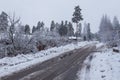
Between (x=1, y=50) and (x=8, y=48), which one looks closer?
(x=1, y=50)

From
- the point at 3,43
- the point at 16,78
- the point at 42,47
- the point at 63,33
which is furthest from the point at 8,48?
the point at 63,33

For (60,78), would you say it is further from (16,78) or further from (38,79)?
(16,78)

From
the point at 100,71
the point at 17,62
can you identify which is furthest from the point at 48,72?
the point at 17,62

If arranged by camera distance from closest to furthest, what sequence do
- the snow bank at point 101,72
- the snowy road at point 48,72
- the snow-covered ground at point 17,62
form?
the snow bank at point 101,72 → the snowy road at point 48,72 → the snow-covered ground at point 17,62

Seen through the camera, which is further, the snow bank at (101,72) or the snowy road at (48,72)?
the snowy road at (48,72)

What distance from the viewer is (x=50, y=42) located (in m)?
39.9

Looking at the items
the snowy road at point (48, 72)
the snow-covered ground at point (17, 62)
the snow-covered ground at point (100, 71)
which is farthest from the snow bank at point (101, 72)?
the snow-covered ground at point (17, 62)

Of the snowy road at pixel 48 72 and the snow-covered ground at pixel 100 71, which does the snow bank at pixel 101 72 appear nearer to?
the snow-covered ground at pixel 100 71

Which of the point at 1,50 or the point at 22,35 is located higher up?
the point at 22,35

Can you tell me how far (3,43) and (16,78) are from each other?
44.4 ft

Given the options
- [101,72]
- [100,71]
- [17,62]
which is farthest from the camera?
[17,62]

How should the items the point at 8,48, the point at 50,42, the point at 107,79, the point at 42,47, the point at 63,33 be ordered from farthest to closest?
the point at 63,33, the point at 50,42, the point at 42,47, the point at 8,48, the point at 107,79

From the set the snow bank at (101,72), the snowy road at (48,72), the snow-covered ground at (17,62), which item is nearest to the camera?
the snow bank at (101,72)

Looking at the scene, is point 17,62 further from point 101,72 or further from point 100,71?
point 101,72
